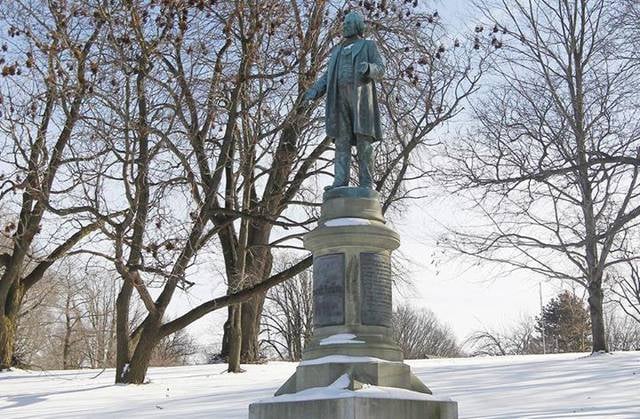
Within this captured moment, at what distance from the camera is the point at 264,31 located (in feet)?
50.4

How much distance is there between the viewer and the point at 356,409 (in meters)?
7.58

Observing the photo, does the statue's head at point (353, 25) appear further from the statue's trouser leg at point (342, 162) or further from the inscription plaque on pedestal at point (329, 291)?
the inscription plaque on pedestal at point (329, 291)

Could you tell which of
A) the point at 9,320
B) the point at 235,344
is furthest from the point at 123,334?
the point at 9,320

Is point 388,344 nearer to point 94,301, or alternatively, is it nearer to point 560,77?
point 560,77

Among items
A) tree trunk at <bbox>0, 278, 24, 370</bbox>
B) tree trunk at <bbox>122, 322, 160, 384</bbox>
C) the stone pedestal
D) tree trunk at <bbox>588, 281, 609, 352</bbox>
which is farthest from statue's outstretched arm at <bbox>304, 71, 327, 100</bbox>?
tree trunk at <bbox>0, 278, 24, 370</bbox>

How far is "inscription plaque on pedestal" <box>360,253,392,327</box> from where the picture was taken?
880 centimetres

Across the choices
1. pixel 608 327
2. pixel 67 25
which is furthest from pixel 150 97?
pixel 608 327

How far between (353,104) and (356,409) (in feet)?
13.2

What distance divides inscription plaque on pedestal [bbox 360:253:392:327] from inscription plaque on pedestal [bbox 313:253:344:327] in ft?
0.82

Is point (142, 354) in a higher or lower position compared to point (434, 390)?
higher

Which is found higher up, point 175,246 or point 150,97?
point 150,97

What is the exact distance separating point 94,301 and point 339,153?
43.3 metres

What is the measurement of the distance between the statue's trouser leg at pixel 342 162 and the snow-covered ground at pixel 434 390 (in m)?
3.53

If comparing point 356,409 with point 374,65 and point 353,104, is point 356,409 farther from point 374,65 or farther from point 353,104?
point 374,65
